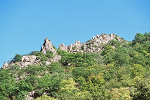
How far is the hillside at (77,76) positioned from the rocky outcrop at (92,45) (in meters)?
0.74

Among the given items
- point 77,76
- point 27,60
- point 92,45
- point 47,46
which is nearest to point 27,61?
point 27,60

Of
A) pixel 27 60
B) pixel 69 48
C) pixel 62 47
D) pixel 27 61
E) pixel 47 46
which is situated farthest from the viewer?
pixel 69 48

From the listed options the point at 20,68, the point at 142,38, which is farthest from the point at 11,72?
the point at 142,38

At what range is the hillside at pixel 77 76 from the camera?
3581 cm

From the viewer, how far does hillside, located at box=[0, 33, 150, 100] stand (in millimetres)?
35812

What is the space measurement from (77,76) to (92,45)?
1570 inches

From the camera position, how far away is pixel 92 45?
92.8m

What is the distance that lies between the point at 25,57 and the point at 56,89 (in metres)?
30.9

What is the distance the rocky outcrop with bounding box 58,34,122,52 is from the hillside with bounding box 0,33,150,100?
2.44 feet

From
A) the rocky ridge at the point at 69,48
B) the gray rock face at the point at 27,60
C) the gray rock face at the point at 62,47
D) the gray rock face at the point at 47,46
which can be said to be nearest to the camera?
the gray rock face at the point at 27,60

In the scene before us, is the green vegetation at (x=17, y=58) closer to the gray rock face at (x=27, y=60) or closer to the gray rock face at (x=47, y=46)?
the gray rock face at (x=27, y=60)

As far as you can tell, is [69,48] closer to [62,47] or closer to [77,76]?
[62,47]

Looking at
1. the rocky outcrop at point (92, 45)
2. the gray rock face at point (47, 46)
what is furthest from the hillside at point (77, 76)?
the rocky outcrop at point (92, 45)

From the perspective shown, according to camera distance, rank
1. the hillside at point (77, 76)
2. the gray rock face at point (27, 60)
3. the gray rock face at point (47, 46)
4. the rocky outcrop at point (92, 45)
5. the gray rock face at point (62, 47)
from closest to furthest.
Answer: the hillside at point (77, 76)
the gray rock face at point (27, 60)
the gray rock face at point (47, 46)
the rocky outcrop at point (92, 45)
the gray rock face at point (62, 47)
